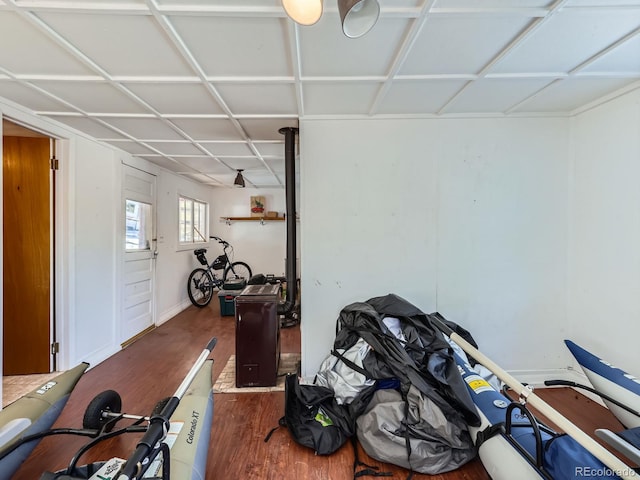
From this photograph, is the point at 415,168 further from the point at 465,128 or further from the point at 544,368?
the point at 544,368

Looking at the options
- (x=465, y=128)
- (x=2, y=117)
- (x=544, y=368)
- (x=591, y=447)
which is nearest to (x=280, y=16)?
(x=465, y=128)

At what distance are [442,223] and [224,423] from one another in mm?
2388

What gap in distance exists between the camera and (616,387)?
1.67 metres

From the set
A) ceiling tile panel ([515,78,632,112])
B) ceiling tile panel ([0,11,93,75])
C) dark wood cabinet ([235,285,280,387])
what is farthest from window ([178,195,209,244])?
ceiling tile panel ([515,78,632,112])

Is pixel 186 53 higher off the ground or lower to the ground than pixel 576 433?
higher

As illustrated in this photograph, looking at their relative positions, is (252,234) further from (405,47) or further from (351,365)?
(405,47)

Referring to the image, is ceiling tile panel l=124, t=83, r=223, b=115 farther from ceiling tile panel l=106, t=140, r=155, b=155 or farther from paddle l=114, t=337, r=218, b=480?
paddle l=114, t=337, r=218, b=480

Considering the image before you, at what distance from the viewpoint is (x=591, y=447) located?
36.3 inches

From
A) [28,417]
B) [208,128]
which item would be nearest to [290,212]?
[208,128]

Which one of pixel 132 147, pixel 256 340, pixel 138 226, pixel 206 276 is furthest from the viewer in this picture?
pixel 206 276

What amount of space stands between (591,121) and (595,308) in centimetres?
155

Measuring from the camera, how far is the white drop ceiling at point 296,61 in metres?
1.30

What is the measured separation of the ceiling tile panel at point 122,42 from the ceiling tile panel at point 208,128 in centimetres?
71

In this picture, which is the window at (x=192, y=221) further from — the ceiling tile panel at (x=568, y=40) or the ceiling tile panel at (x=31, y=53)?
the ceiling tile panel at (x=568, y=40)
